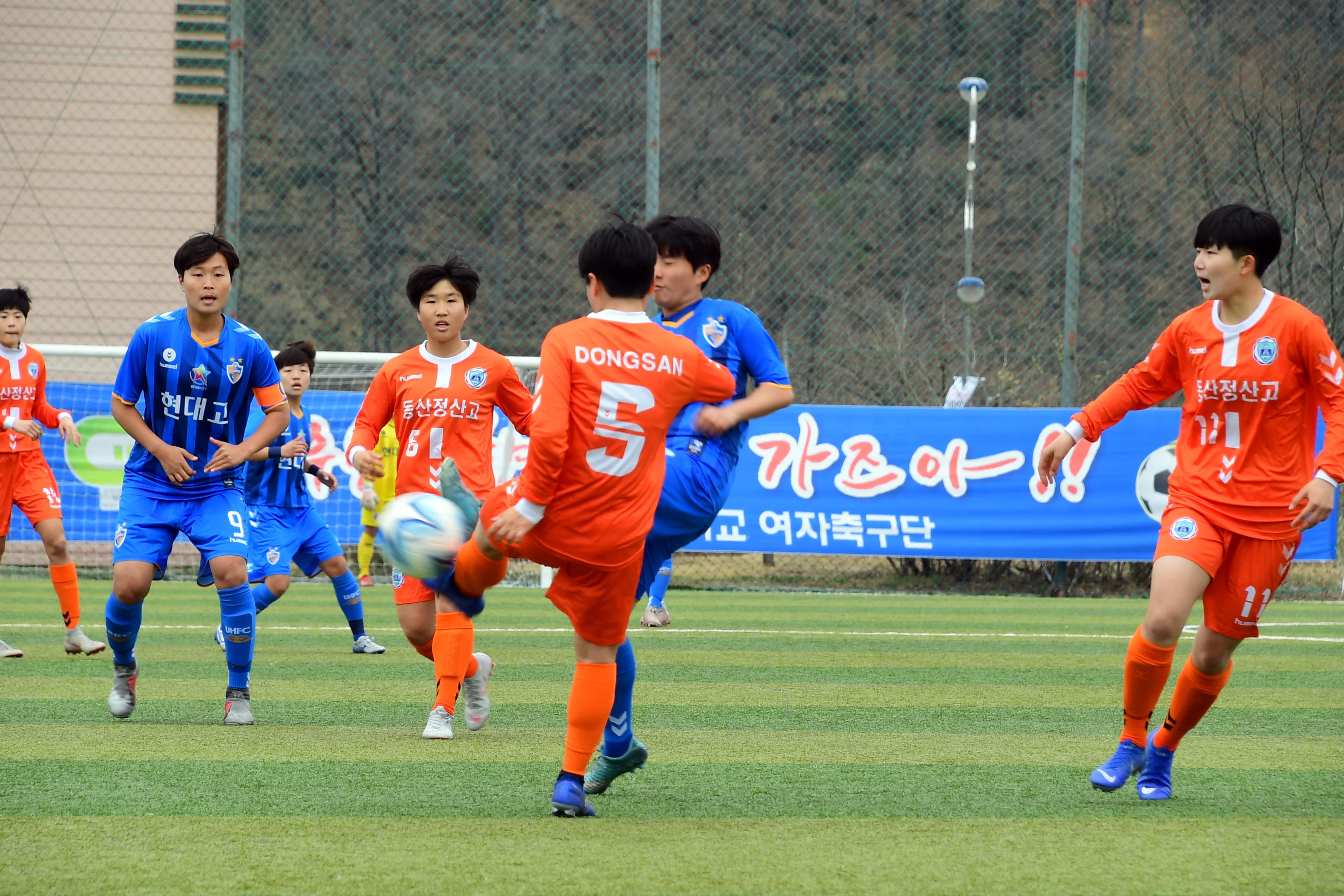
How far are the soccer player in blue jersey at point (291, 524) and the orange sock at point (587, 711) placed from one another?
4691mm

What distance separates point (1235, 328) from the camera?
4.52 meters

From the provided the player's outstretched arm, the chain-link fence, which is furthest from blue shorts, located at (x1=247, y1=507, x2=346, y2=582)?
the chain-link fence

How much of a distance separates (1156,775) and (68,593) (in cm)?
630

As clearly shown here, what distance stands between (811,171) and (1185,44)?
490cm

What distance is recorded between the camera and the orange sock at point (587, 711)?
4047mm

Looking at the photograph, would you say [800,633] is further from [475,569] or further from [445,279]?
[475,569]

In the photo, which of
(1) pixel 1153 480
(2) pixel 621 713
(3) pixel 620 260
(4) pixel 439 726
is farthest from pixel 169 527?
(1) pixel 1153 480

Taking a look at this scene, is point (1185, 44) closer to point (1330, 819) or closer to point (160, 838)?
point (1330, 819)

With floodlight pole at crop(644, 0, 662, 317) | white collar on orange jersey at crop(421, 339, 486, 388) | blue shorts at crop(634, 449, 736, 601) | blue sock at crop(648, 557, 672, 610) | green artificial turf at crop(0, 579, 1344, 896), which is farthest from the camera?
floodlight pole at crop(644, 0, 662, 317)

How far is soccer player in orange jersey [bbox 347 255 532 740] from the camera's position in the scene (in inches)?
224

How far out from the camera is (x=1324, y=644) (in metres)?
9.74

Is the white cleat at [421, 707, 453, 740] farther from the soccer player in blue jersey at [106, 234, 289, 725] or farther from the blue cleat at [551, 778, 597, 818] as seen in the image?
the blue cleat at [551, 778, 597, 818]

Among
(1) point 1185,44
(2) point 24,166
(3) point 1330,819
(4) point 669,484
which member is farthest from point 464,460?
(1) point 1185,44

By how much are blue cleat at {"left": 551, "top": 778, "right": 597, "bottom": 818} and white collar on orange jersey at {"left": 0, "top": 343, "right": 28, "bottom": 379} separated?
237 inches
